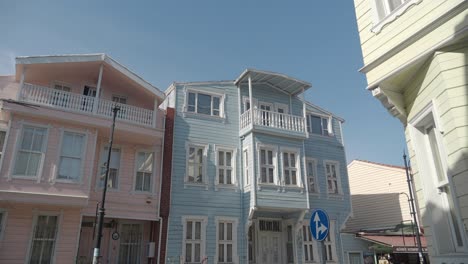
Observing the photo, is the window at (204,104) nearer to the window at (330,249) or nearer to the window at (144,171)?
the window at (144,171)

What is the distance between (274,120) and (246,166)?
3062 mm

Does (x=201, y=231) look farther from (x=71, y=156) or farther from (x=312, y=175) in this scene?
Answer: (x=312, y=175)

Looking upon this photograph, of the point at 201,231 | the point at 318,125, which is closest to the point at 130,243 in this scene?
the point at 201,231

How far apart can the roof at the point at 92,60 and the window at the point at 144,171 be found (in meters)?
3.03

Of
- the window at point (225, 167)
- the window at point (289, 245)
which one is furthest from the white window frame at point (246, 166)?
the window at point (289, 245)

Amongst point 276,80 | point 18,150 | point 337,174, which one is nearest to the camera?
point 18,150

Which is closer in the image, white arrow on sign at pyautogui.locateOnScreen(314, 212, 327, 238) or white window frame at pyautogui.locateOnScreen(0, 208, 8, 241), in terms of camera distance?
white arrow on sign at pyautogui.locateOnScreen(314, 212, 327, 238)

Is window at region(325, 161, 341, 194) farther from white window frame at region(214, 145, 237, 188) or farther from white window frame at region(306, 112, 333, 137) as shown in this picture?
white window frame at region(214, 145, 237, 188)

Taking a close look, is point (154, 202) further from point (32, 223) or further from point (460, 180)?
point (460, 180)

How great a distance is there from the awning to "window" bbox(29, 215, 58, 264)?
16.1m

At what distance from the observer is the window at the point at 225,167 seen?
1828 centimetres

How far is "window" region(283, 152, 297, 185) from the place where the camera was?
18531 millimetres

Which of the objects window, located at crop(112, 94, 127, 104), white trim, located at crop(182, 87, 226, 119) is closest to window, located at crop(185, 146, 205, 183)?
white trim, located at crop(182, 87, 226, 119)

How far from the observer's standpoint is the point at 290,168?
18766 mm
